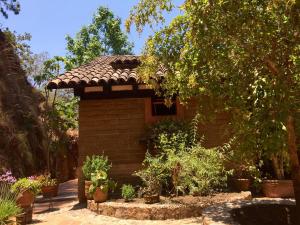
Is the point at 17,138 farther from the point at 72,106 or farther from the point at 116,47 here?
the point at 116,47

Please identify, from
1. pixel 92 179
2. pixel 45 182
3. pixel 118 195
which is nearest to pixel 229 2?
pixel 92 179

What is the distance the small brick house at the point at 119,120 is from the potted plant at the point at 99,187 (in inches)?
48.5

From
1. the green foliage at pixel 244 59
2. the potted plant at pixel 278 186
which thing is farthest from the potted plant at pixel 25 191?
the potted plant at pixel 278 186

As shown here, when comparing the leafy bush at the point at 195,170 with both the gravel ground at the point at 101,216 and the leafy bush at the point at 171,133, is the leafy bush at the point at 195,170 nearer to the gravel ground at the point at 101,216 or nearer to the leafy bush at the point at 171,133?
the gravel ground at the point at 101,216

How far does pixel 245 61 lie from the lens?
4.81 meters

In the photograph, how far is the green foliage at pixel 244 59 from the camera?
13.3ft

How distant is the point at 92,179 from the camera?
8281 mm

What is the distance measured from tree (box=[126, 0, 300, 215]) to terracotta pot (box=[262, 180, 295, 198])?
4.00 m

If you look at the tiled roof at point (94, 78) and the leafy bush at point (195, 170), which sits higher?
the tiled roof at point (94, 78)

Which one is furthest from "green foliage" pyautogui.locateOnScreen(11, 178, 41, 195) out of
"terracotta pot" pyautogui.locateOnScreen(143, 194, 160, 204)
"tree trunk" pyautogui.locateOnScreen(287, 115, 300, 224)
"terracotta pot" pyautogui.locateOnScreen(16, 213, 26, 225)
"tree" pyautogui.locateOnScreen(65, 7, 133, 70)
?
"tree" pyautogui.locateOnScreen(65, 7, 133, 70)

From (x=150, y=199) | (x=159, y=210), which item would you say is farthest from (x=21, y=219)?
(x=159, y=210)

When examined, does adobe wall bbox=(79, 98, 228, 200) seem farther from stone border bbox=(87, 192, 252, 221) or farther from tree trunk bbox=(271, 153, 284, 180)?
stone border bbox=(87, 192, 252, 221)

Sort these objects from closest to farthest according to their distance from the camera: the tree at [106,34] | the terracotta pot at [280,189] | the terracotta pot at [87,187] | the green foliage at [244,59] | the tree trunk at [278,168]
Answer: the green foliage at [244,59], the terracotta pot at [87,187], the terracotta pot at [280,189], the tree trunk at [278,168], the tree at [106,34]

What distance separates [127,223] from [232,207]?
239 centimetres
